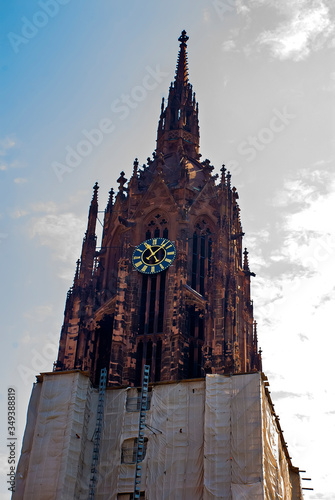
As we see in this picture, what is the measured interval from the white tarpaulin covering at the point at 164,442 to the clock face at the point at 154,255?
13.0 m

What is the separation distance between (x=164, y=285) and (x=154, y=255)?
299 centimetres

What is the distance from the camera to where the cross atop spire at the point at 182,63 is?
9469 centimetres

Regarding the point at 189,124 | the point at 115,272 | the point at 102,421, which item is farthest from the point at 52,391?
the point at 189,124

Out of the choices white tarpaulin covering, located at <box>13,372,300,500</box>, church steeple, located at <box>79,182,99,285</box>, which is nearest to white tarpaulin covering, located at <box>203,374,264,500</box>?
white tarpaulin covering, located at <box>13,372,300,500</box>

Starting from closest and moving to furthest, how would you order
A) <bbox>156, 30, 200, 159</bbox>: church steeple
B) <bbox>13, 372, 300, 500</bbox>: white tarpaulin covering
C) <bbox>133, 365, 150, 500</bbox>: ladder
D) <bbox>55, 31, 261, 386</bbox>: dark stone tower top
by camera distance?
<bbox>13, 372, 300, 500</bbox>: white tarpaulin covering → <bbox>133, 365, 150, 500</bbox>: ladder → <bbox>55, 31, 261, 386</bbox>: dark stone tower top → <bbox>156, 30, 200, 159</bbox>: church steeple

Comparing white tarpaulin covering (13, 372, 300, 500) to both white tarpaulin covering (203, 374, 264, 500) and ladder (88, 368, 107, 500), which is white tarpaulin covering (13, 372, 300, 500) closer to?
white tarpaulin covering (203, 374, 264, 500)

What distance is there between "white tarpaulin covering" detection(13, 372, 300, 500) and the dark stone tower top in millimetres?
5263

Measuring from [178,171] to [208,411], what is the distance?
2836cm

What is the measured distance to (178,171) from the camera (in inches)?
3172

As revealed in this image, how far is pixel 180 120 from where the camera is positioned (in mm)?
89625

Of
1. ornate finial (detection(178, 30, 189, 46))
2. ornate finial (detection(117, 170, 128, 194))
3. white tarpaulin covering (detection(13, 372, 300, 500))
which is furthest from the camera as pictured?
ornate finial (detection(178, 30, 189, 46))

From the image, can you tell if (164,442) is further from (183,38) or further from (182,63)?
(183,38)

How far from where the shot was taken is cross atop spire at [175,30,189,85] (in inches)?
3728

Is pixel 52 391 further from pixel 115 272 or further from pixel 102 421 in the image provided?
pixel 115 272
